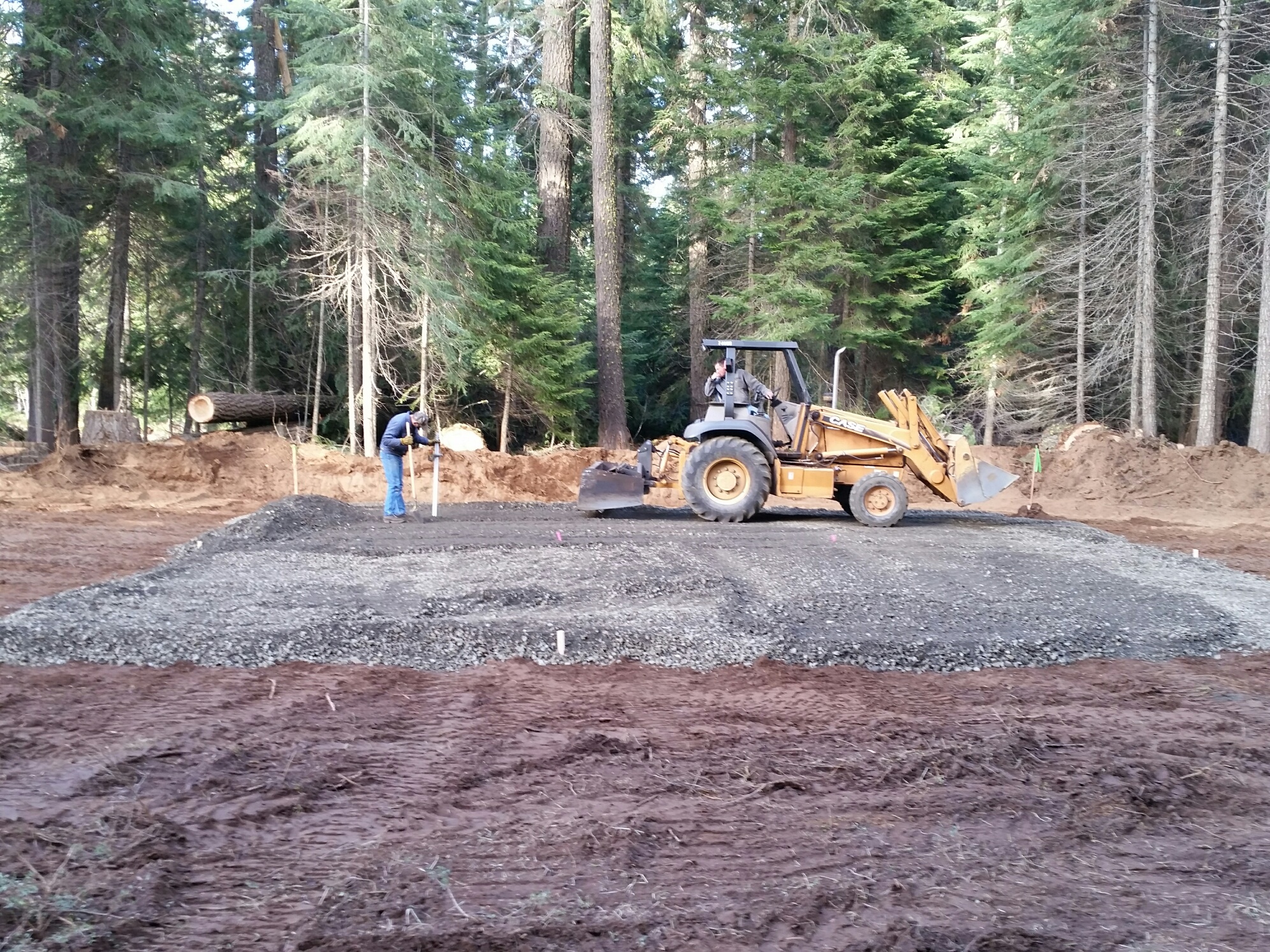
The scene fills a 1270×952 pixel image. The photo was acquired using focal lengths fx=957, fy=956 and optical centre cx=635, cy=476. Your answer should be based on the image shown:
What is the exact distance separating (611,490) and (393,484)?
2.92 metres

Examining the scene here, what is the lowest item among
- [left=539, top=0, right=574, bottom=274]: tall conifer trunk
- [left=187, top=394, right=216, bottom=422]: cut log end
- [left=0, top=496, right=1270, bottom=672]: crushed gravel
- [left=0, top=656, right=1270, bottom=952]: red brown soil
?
[left=0, top=656, right=1270, bottom=952]: red brown soil

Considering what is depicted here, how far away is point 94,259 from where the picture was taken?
21484 millimetres

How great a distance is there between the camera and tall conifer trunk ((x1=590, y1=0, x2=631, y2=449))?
21.4 meters

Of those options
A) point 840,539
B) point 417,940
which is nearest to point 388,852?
point 417,940

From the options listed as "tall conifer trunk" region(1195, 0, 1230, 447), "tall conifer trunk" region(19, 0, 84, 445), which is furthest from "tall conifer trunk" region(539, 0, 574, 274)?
"tall conifer trunk" region(1195, 0, 1230, 447)

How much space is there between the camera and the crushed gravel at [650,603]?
6.90 m

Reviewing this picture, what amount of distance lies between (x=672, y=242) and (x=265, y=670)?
24.7 metres

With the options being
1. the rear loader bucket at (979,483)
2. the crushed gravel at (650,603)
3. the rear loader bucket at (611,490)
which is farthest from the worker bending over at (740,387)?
the rear loader bucket at (979,483)

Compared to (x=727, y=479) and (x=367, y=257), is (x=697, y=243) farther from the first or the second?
(x=727, y=479)

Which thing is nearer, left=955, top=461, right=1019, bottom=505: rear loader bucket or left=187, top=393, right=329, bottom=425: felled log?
left=955, top=461, right=1019, bottom=505: rear loader bucket

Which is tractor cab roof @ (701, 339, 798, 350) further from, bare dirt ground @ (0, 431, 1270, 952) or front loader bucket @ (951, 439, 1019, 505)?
bare dirt ground @ (0, 431, 1270, 952)

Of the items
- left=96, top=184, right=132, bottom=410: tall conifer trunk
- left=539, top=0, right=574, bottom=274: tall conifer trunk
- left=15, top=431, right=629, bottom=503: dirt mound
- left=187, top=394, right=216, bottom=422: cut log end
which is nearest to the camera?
left=15, top=431, right=629, bottom=503: dirt mound

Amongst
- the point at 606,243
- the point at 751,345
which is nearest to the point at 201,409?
Result: the point at 606,243

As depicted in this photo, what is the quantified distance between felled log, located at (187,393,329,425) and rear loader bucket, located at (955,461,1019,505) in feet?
46.8
